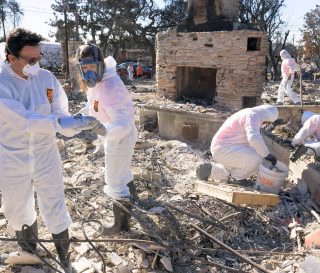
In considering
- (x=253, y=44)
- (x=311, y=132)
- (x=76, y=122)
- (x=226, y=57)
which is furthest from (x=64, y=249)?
(x=253, y=44)

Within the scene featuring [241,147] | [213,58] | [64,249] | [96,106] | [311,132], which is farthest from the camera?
[213,58]

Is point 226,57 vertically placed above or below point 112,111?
above

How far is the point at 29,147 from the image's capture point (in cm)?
292

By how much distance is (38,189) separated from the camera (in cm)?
302

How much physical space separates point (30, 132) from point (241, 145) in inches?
122

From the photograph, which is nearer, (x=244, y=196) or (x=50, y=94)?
(x=50, y=94)

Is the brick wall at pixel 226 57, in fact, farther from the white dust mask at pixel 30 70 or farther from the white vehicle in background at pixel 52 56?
the white vehicle in background at pixel 52 56

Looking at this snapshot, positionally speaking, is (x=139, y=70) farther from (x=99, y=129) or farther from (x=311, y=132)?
(x=99, y=129)

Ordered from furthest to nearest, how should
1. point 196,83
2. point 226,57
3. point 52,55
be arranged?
point 52,55
point 196,83
point 226,57

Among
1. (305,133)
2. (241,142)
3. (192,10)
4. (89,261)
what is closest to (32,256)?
(89,261)

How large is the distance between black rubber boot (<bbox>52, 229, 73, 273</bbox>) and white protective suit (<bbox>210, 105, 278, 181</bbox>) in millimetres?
2577

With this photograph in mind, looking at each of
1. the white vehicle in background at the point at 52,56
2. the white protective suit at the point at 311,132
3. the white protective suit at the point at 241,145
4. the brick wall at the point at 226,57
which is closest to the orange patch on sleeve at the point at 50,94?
the white protective suit at the point at 241,145

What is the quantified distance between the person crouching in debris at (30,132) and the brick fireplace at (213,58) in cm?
574

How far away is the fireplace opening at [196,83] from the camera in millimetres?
9367
